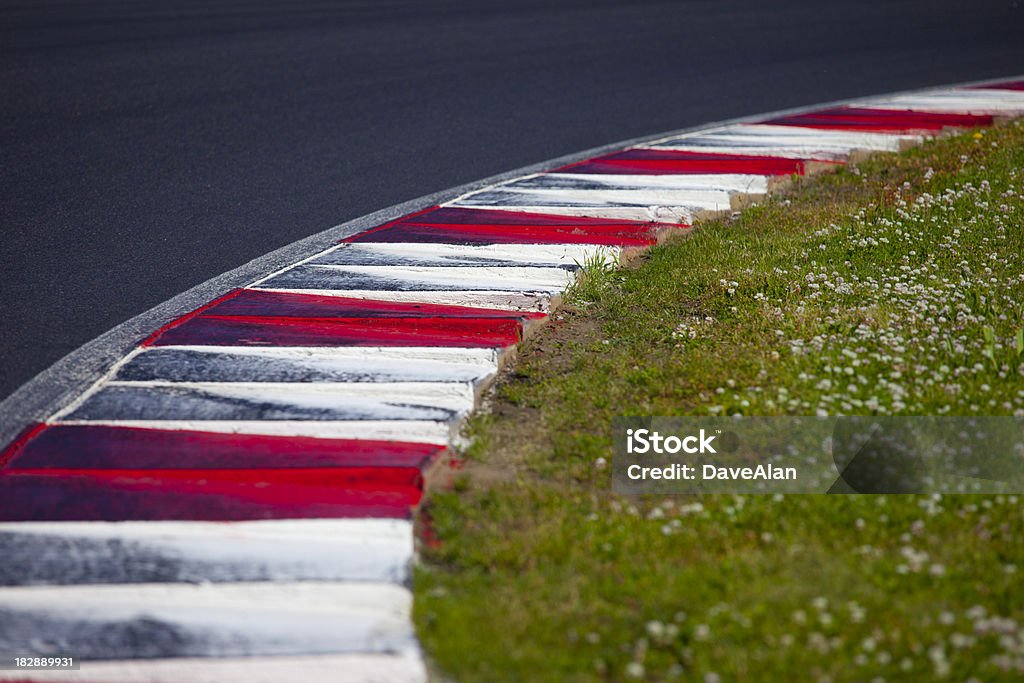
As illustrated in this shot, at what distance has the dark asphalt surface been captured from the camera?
6.25 metres

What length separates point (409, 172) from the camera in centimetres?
770

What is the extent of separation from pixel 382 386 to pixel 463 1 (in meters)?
12.7

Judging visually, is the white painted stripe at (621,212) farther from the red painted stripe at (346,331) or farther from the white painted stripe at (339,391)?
the white painted stripe at (339,391)

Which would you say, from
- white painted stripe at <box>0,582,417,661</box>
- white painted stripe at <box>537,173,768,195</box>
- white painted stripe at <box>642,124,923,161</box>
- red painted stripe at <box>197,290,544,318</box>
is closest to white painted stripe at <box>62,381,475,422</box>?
red painted stripe at <box>197,290,544,318</box>

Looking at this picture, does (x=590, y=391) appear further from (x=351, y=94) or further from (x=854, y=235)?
(x=351, y=94)

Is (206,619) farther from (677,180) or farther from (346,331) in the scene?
(677,180)

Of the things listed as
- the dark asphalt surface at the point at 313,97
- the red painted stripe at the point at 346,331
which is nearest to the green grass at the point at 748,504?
the red painted stripe at the point at 346,331

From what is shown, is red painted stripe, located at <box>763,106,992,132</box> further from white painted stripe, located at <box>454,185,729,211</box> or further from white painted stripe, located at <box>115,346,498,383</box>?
white painted stripe, located at <box>115,346,498,383</box>

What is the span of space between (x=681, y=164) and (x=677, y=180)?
0.41m

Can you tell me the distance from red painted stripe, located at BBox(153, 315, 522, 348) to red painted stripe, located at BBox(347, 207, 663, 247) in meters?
1.24

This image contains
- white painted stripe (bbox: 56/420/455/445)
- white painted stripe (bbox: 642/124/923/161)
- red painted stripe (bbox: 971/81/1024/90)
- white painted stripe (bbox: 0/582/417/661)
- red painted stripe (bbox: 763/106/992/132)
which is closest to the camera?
white painted stripe (bbox: 0/582/417/661)

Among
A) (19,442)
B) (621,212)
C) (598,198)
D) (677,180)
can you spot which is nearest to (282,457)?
(19,442)

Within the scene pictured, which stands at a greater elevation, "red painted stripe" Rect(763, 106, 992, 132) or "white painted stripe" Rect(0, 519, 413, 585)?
"red painted stripe" Rect(763, 106, 992, 132)

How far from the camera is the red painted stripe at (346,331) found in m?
5.02
